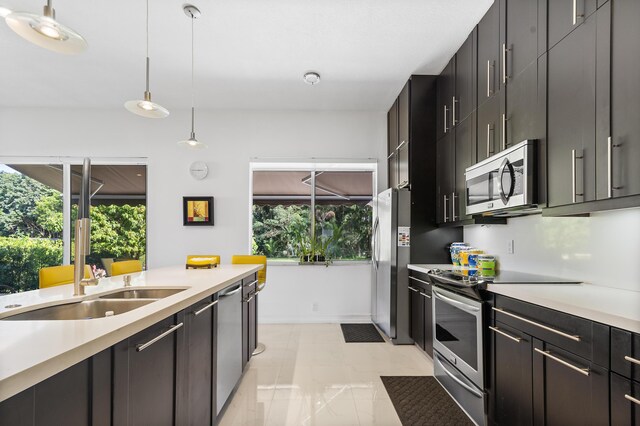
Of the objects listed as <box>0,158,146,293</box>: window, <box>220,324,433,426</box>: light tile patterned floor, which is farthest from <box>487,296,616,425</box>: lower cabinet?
<box>0,158,146,293</box>: window

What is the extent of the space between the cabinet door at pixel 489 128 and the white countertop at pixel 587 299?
101cm

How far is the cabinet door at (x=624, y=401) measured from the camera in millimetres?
1104

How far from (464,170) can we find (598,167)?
4.49ft

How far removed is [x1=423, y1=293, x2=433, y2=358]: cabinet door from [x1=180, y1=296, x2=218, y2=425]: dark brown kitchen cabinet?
1.90 m

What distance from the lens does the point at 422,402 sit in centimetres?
238

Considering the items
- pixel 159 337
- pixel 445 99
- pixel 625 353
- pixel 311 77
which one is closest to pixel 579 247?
pixel 625 353

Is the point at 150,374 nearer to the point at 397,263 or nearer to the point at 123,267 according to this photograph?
the point at 123,267

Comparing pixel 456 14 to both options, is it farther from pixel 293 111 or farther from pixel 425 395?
pixel 425 395

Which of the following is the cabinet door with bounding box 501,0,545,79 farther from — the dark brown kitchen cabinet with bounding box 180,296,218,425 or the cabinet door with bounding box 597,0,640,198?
the dark brown kitchen cabinet with bounding box 180,296,218,425

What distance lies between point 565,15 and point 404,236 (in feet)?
7.30

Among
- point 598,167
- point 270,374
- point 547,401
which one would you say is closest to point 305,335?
point 270,374

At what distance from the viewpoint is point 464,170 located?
2.90 metres

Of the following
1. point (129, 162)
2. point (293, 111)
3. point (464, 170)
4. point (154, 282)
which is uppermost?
point (293, 111)

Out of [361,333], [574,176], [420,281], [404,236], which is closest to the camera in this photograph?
[574,176]
